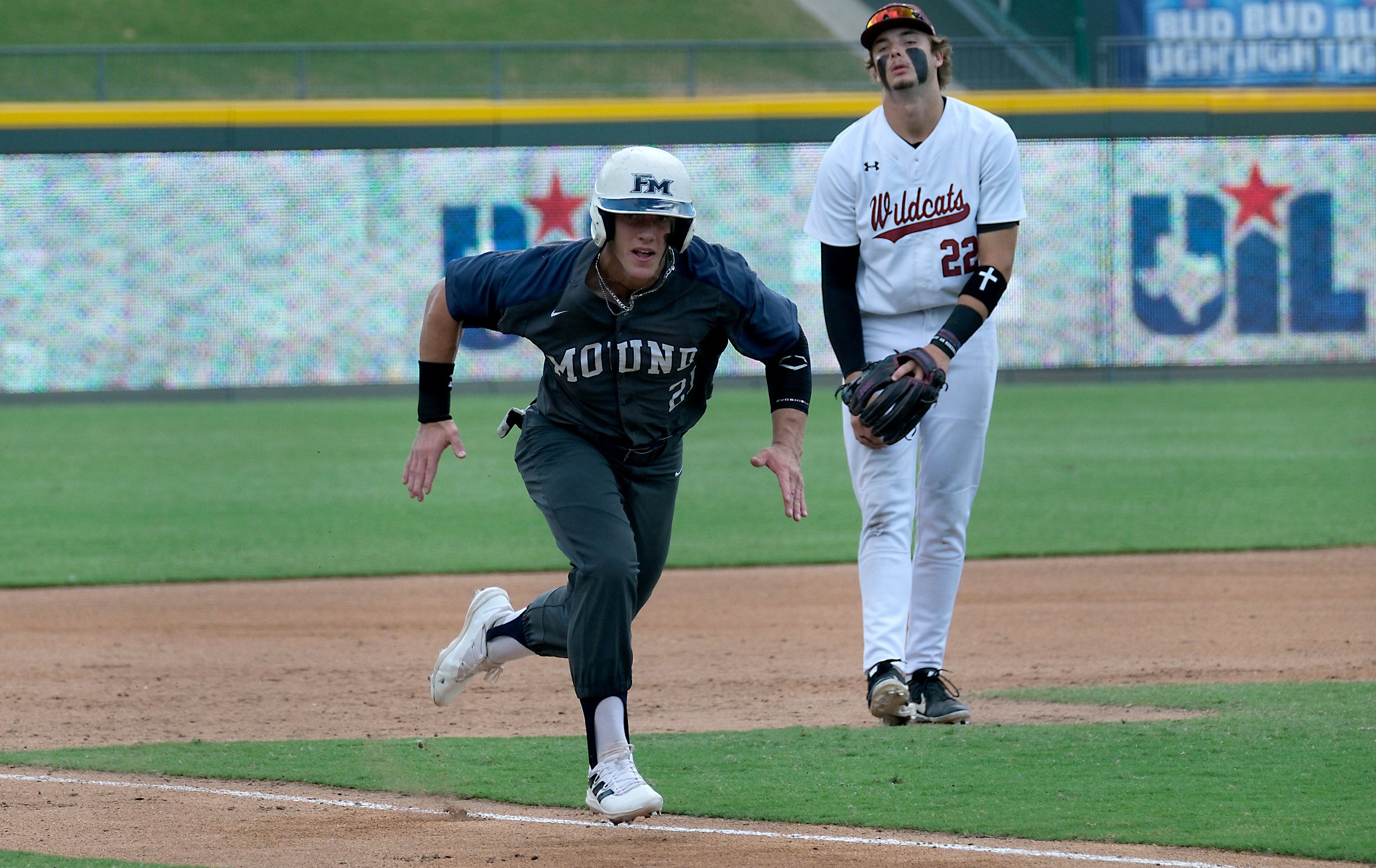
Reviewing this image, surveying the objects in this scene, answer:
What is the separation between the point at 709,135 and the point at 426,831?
16738 millimetres

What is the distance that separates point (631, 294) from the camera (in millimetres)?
3742

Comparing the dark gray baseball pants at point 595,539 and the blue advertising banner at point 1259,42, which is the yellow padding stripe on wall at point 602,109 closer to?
the blue advertising banner at point 1259,42

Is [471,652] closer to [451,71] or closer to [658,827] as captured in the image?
[658,827]

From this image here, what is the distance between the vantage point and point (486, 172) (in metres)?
19.8

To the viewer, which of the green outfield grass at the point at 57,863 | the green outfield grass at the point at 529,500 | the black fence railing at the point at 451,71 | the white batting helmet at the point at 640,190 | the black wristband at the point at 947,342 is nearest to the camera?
the green outfield grass at the point at 57,863

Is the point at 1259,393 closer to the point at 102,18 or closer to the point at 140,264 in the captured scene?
the point at 140,264

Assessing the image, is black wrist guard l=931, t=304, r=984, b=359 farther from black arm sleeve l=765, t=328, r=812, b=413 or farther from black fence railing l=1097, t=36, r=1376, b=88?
black fence railing l=1097, t=36, r=1376, b=88

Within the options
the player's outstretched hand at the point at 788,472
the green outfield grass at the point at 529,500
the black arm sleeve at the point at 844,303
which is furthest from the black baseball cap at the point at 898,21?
the green outfield grass at the point at 529,500

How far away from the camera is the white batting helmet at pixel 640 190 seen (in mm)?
3582

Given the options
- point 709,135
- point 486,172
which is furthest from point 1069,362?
point 486,172

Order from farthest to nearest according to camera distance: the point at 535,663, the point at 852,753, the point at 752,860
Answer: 1. the point at 535,663
2. the point at 852,753
3. the point at 752,860

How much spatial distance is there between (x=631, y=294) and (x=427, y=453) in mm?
640

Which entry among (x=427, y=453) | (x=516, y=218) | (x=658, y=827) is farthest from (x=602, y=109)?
(x=658, y=827)

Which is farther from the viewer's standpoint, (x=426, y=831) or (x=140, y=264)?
(x=140, y=264)
